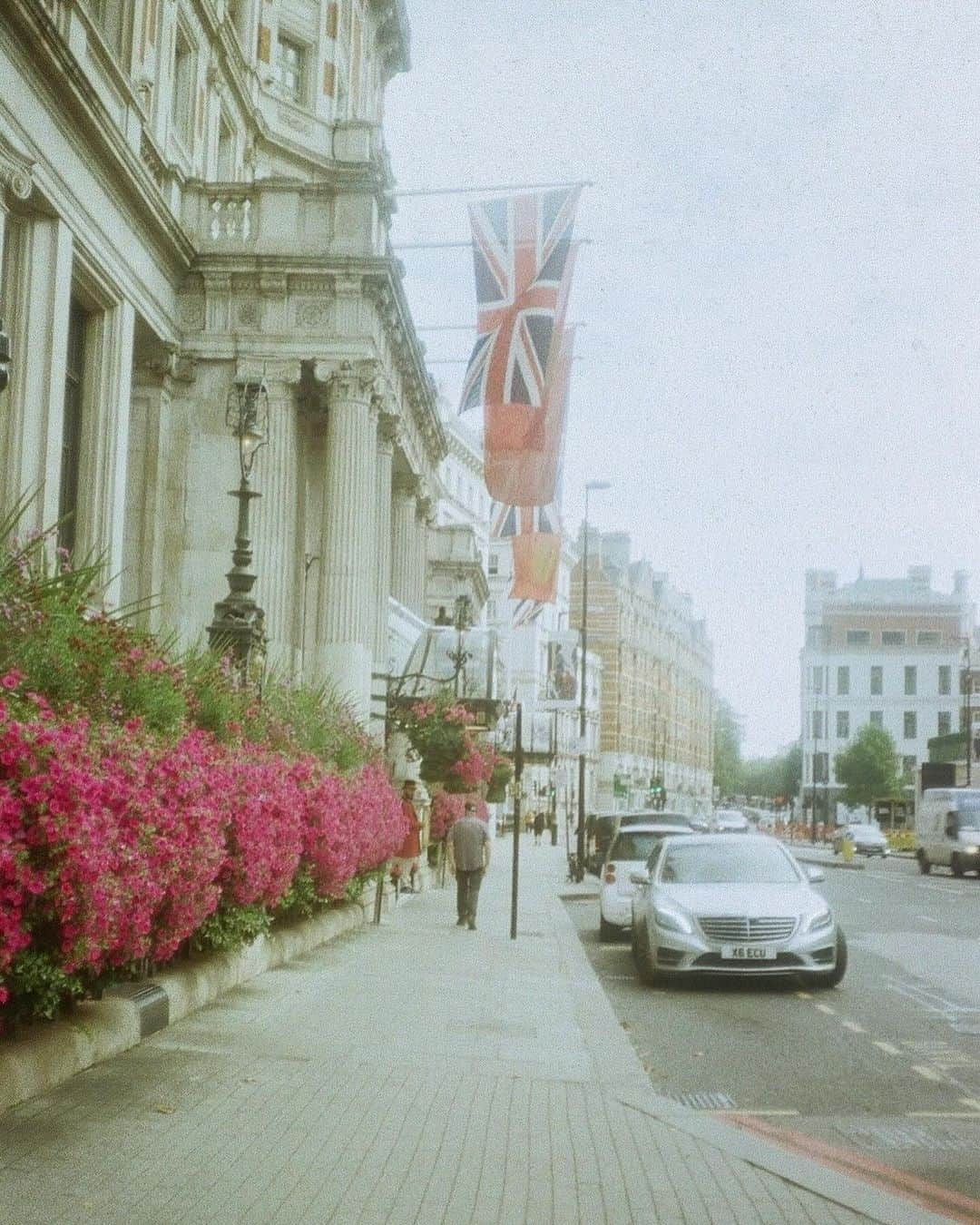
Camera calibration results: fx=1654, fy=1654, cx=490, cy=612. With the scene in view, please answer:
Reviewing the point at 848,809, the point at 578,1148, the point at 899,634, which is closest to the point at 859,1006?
the point at 578,1148

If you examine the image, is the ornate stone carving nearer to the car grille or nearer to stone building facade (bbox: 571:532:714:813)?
the car grille

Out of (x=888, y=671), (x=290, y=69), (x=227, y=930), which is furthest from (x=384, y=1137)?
(x=888, y=671)

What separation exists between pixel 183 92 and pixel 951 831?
31.1 m

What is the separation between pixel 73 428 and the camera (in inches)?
1057

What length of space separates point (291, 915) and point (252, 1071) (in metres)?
7.73

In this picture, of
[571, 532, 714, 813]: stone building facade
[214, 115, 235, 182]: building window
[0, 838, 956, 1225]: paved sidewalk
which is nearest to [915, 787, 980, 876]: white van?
[214, 115, 235, 182]: building window

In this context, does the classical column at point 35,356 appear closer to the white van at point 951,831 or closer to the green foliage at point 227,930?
the green foliage at point 227,930

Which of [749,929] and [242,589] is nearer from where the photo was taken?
[749,929]

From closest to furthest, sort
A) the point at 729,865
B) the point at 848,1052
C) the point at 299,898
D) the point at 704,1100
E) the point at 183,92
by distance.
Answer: the point at 704,1100
the point at 848,1052
the point at 299,898
the point at 729,865
the point at 183,92

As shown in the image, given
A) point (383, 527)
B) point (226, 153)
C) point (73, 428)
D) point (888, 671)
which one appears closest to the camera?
point (73, 428)

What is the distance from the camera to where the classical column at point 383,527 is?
36.2m

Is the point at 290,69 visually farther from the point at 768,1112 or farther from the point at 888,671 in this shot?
the point at 888,671

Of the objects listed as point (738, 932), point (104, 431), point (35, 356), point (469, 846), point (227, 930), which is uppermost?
point (35, 356)

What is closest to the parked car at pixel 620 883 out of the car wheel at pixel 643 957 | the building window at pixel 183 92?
the car wheel at pixel 643 957
